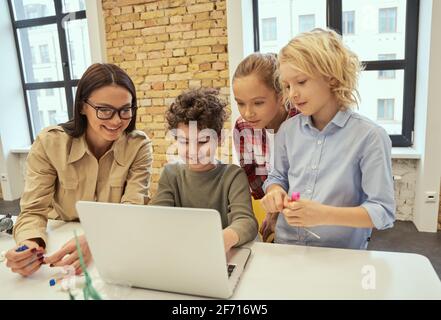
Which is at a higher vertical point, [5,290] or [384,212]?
[384,212]

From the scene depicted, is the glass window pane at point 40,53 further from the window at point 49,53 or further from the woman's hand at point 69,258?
the woman's hand at point 69,258

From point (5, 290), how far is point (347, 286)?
89 centimetres

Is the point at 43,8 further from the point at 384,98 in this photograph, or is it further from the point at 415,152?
the point at 415,152

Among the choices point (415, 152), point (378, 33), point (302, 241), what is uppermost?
point (378, 33)

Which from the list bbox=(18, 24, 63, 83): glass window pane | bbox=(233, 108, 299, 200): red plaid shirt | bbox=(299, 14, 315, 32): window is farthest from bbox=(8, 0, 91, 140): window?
bbox=(233, 108, 299, 200): red plaid shirt

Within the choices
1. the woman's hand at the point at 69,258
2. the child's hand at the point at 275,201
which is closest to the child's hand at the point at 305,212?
the child's hand at the point at 275,201

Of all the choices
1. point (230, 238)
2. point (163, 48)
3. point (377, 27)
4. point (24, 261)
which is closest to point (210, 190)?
point (230, 238)

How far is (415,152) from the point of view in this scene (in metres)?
3.01

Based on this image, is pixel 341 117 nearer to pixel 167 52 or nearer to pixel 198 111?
pixel 198 111

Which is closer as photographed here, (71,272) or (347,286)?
→ (347,286)

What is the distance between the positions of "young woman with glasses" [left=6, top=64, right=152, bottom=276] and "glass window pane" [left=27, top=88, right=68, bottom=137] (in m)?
3.34

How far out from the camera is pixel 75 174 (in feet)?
4.75

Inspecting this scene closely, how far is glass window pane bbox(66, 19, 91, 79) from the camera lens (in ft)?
13.6

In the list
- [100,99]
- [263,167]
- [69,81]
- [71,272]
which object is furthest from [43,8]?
[71,272]
